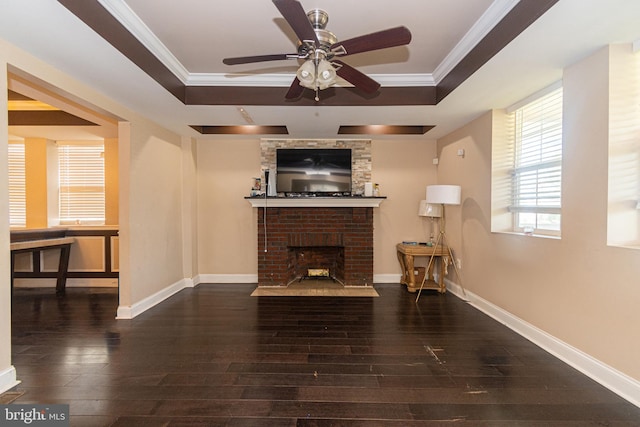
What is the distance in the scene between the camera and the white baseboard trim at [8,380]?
192 cm

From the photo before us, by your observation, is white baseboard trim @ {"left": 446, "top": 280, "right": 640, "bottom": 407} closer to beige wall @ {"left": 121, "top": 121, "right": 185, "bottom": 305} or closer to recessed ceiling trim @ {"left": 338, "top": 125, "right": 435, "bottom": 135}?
recessed ceiling trim @ {"left": 338, "top": 125, "right": 435, "bottom": 135}

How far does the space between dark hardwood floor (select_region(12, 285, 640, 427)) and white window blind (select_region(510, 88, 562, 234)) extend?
4.02ft

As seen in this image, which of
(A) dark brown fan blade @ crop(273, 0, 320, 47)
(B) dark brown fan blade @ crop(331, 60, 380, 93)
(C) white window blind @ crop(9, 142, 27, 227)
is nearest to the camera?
(A) dark brown fan blade @ crop(273, 0, 320, 47)

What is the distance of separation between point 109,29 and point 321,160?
3.05m

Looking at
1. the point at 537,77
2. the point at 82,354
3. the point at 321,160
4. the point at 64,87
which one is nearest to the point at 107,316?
the point at 82,354

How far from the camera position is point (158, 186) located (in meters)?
3.87

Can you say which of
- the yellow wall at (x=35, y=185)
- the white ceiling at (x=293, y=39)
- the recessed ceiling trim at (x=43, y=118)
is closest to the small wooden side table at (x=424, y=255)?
the white ceiling at (x=293, y=39)

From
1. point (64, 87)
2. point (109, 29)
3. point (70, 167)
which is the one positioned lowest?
point (70, 167)

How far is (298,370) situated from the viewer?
2.20 meters

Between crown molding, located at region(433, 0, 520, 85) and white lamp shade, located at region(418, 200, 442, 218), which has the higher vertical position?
crown molding, located at region(433, 0, 520, 85)

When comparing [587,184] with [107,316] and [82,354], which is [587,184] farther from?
[107,316]

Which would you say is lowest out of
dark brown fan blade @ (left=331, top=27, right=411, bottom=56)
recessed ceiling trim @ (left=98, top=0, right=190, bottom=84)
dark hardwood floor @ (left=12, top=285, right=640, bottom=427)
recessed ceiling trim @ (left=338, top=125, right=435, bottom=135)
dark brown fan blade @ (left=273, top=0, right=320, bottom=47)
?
dark hardwood floor @ (left=12, top=285, right=640, bottom=427)

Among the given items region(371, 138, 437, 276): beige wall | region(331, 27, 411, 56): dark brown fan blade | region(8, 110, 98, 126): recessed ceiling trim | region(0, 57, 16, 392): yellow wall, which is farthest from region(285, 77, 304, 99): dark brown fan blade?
region(8, 110, 98, 126): recessed ceiling trim

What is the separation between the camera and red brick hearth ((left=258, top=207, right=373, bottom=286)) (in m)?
4.44
